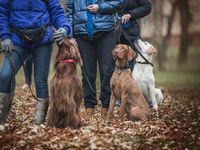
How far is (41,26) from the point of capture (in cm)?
1002

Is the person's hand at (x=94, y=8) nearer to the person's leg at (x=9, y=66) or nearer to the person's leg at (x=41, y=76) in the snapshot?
the person's leg at (x=41, y=76)

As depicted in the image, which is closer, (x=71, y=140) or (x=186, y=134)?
(x=71, y=140)

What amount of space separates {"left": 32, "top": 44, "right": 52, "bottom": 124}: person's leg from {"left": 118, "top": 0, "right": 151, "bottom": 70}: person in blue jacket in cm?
268

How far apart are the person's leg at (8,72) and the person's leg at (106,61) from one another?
1.89 m

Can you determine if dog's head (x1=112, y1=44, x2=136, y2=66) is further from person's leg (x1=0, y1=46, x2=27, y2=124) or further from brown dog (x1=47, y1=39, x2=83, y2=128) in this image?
person's leg (x1=0, y1=46, x2=27, y2=124)

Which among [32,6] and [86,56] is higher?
[32,6]

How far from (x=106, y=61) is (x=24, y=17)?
2.17 meters

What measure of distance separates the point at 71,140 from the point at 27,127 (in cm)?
123

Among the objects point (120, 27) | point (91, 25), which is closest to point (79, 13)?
point (91, 25)

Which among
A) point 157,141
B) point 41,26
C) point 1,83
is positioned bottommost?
Answer: point 157,141

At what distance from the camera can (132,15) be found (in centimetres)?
1255

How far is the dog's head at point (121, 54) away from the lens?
11750 mm

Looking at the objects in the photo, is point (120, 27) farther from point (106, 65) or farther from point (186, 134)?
point (186, 134)

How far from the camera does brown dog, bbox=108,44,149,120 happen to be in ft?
38.5
